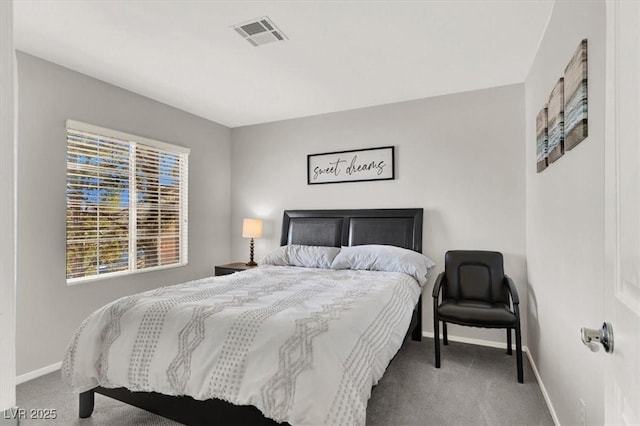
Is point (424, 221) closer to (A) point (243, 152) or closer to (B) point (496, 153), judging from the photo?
(B) point (496, 153)

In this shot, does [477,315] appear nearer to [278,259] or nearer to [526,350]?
[526,350]

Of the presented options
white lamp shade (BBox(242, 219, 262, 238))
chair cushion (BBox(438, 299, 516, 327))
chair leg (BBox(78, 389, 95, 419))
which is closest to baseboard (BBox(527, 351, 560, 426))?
chair cushion (BBox(438, 299, 516, 327))

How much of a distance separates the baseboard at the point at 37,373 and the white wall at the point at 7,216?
3.02 metres

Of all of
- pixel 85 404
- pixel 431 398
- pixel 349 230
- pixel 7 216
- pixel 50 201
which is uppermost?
pixel 50 201

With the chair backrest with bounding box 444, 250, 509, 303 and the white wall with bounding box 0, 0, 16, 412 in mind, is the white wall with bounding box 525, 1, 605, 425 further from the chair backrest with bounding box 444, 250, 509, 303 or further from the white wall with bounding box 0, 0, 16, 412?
the white wall with bounding box 0, 0, 16, 412

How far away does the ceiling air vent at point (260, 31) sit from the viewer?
2.30m

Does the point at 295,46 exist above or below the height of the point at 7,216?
above

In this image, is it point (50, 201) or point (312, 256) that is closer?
point (50, 201)

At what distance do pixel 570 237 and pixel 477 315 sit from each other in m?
1.12

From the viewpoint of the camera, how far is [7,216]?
48 centimetres

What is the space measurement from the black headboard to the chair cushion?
2.89ft

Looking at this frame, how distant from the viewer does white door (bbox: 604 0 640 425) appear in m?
0.66

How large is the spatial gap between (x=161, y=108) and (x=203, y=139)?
2.27ft

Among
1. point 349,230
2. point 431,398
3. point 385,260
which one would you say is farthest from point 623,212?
point 349,230
